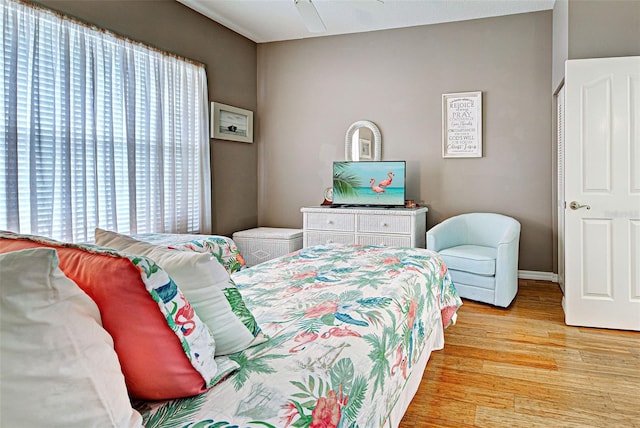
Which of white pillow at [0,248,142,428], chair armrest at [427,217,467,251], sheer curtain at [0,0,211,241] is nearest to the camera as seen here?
white pillow at [0,248,142,428]

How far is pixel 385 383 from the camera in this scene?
145cm

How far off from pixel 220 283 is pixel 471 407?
1.51 metres

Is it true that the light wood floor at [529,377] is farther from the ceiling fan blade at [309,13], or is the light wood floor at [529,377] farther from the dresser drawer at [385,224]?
the ceiling fan blade at [309,13]

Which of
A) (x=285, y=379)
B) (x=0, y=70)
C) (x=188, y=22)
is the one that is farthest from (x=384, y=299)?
(x=188, y=22)

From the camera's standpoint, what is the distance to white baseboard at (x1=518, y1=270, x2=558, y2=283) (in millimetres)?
4500

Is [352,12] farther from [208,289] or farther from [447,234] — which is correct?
[208,289]

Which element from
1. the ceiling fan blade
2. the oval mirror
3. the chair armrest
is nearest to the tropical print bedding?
the chair armrest

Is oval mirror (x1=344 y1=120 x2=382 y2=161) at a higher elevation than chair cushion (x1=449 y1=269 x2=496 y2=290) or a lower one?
higher

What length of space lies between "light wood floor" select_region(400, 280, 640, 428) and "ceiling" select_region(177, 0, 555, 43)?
2936mm

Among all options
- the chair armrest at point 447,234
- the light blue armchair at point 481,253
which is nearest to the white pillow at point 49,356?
the light blue armchair at point 481,253

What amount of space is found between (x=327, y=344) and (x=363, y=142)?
398cm

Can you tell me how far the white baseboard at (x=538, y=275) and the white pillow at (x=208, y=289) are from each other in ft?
13.1

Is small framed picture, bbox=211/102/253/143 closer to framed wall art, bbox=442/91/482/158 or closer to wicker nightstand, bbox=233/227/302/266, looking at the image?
wicker nightstand, bbox=233/227/302/266

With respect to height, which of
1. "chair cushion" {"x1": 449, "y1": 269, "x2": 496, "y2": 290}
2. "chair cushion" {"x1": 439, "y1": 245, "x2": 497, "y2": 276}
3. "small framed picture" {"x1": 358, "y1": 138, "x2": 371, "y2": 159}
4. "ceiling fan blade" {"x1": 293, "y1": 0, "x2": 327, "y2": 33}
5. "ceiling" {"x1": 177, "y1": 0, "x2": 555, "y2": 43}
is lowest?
"chair cushion" {"x1": 449, "y1": 269, "x2": 496, "y2": 290}
